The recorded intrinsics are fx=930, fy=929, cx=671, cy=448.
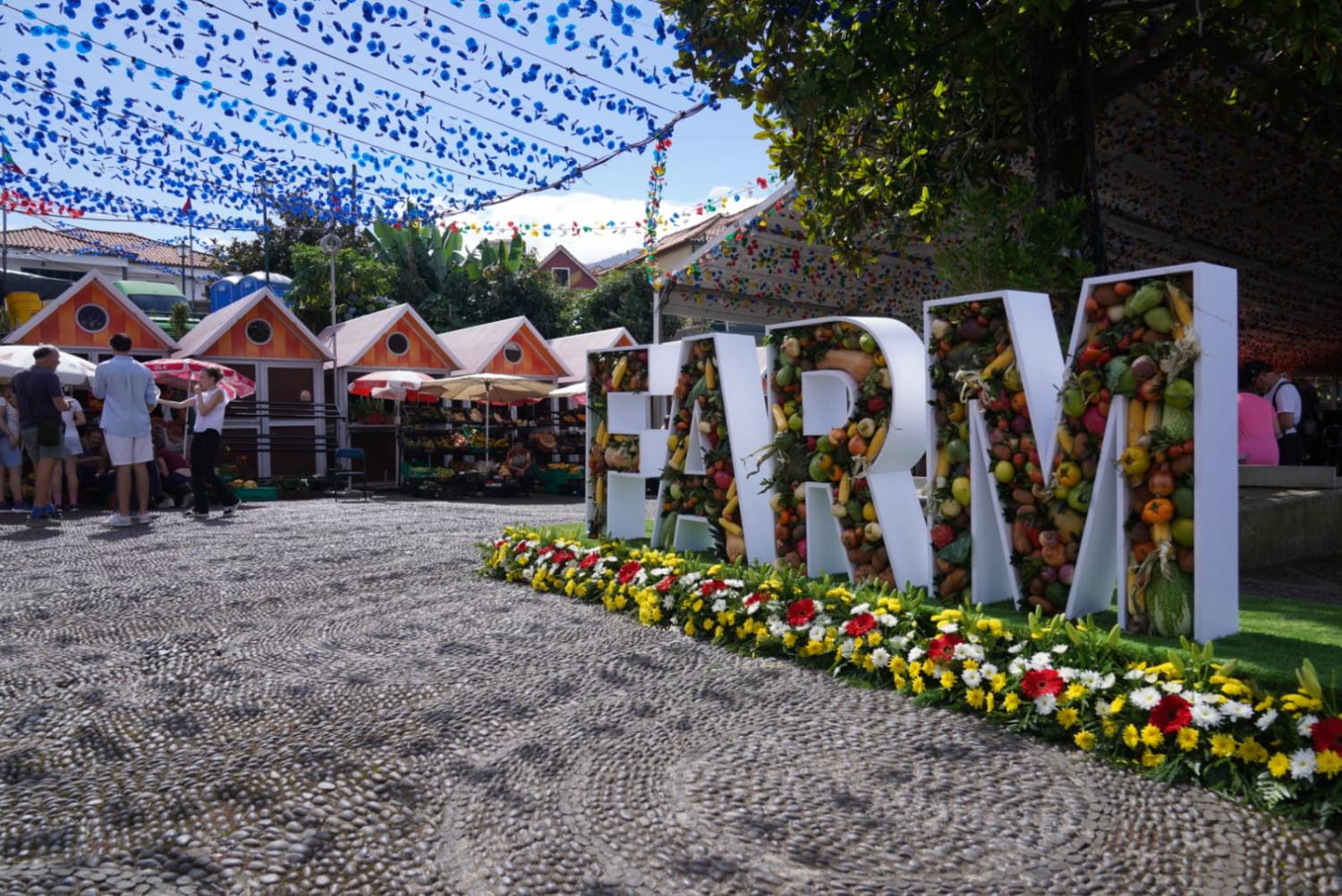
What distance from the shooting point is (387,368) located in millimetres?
19375

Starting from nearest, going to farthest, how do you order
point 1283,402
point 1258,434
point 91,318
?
point 1258,434
point 1283,402
point 91,318

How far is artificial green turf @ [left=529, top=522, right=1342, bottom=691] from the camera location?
337cm

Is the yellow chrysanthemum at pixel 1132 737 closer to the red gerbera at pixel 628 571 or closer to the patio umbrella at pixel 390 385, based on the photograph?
the red gerbera at pixel 628 571

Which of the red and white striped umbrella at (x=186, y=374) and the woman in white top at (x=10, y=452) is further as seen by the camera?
the red and white striped umbrella at (x=186, y=374)

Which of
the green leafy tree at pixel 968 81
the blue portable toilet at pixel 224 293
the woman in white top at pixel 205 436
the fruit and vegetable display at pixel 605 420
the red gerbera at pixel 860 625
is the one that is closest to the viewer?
the red gerbera at pixel 860 625

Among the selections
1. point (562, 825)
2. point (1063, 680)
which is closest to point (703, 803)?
point (562, 825)

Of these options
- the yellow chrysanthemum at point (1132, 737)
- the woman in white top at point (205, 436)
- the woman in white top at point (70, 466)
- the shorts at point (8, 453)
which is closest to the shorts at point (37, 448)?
the woman in white top at point (205, 436)

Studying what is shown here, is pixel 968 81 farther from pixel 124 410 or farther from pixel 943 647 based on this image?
pixel 124 410

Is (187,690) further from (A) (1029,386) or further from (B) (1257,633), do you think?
(B) (1257,633)

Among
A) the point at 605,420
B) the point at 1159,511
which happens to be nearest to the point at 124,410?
the point at 605,420

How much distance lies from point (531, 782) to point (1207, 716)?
230 cm

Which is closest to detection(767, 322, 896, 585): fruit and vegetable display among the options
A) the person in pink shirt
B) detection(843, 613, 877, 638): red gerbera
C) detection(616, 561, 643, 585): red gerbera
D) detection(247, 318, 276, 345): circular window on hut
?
detection(843, 613, 877, 638): red gerbera

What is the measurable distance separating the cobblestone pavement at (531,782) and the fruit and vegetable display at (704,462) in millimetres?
1138

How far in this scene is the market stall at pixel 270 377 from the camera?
1691cm
